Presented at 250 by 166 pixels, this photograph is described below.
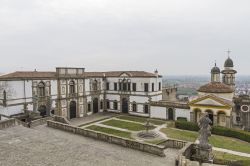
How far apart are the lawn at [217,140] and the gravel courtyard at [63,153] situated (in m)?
11.5

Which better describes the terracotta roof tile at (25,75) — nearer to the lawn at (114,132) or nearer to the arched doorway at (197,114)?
the lawn at (114,132)

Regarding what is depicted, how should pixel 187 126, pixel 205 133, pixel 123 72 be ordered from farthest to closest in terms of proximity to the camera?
pixel 123 72
pixel 187 126
pixel 205 133

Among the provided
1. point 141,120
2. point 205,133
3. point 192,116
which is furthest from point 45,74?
point 205,133

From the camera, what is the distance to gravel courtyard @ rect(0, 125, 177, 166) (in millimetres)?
12844

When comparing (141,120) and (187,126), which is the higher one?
(187,126)

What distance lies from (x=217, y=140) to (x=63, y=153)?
20706 millimetres

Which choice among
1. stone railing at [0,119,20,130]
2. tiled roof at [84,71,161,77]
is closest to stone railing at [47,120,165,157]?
stone railing at [0,119,20,130]

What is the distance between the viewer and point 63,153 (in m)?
14.2

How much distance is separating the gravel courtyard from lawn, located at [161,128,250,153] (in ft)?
37.6

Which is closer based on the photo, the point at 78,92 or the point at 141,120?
the point at 141,120

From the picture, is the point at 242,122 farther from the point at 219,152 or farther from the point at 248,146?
the point at 219,152

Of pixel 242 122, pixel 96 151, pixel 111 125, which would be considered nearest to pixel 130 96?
pixel 111 125

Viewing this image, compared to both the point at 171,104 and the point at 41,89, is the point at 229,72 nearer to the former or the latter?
the point at 171,104

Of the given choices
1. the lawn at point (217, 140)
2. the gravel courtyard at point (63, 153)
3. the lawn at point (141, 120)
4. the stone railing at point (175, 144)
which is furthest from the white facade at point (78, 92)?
the stone railing at point (175, 144)
